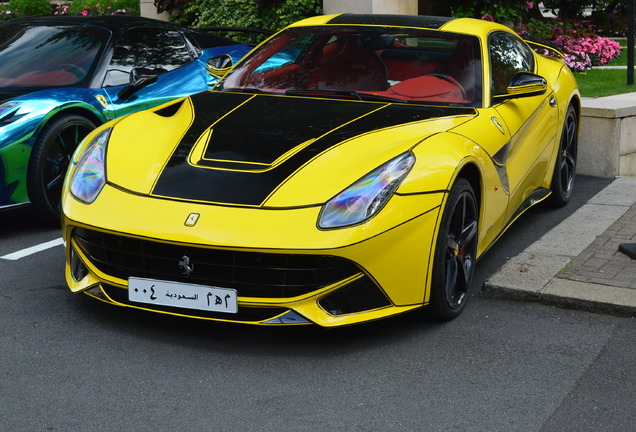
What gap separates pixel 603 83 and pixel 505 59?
5574 millimetres

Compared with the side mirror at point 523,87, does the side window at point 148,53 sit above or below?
below

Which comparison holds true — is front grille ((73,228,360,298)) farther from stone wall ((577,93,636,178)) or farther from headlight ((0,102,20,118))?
stone wall ((577,93,636,178))

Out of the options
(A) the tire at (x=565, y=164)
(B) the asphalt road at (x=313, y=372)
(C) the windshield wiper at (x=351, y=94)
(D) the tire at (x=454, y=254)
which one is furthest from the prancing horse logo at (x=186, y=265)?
(A) the tire at (x=565, y=164)

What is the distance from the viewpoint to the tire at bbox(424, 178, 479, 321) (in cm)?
423

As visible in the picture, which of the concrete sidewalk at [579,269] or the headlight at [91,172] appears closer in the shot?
the headlight at [91,172]

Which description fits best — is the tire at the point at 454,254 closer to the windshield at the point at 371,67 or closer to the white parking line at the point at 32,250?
the windshield at the point at 371,67

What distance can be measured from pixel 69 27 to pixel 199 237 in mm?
3817

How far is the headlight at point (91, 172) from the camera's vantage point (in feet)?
14.1

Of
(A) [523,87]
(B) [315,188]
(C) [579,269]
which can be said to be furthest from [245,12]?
Result: (B) [315,188]

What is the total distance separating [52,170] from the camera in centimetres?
617

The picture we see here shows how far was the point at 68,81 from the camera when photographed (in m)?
6.62

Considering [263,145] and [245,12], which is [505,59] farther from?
[245,12]

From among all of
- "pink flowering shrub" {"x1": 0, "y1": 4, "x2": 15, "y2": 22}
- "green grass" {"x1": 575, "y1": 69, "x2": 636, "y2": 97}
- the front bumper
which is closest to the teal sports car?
the front bumper

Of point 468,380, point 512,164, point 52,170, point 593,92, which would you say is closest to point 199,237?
point 468,380
